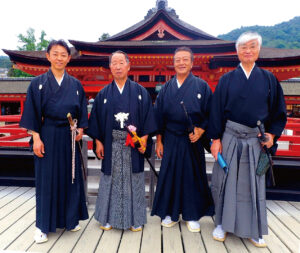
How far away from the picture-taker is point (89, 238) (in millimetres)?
2705

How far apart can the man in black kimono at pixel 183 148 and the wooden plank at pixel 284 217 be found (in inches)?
46.5

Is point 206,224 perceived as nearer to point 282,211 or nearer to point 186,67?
point 282,211

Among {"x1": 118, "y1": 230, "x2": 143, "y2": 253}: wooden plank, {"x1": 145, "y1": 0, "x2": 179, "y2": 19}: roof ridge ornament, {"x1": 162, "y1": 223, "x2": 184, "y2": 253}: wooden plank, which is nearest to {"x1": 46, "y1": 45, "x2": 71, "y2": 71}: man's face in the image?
{"x1": 118, "y1": 230, "x2": 143, "y2": 253}: wooden plank

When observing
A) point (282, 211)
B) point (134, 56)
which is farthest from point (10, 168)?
point (134, 56)

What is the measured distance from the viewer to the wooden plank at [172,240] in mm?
2527

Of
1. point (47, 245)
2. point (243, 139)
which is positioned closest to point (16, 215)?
point (47, 245)

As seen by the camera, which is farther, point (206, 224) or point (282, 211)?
point (282, 211)

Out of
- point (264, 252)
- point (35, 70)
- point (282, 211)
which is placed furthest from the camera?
point (35, 70)

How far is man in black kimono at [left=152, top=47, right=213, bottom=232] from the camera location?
9.02 feet

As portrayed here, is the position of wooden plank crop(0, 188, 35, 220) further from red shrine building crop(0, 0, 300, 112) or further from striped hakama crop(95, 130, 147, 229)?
red shrine building crop(0, 0, 300, 112)

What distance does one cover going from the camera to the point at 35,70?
8.89 m

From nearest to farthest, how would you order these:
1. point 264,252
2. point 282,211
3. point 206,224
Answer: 1. point 264,252
2. point 206,224
3. point 282,211

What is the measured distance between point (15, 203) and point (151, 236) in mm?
2438

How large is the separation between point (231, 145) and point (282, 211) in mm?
1833
